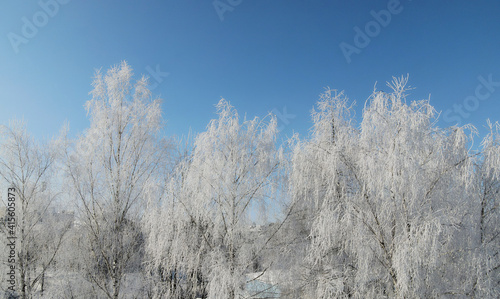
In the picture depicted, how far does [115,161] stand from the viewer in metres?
6.75

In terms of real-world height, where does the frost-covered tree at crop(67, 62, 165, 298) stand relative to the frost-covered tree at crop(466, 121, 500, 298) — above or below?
above

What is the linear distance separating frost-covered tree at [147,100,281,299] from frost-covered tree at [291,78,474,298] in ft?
5.39

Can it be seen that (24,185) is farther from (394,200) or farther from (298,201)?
(394,200)

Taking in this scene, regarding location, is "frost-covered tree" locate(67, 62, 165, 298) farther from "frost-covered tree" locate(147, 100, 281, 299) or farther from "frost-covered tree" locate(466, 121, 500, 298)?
"frost-covered tree" locate(466, 121, 500, 298)

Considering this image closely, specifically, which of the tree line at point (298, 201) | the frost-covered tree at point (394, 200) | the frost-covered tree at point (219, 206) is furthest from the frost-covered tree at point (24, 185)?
the frost-covered tree at point (394, 200)

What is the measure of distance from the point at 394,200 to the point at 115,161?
6724 mm

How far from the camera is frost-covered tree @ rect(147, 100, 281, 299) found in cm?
647

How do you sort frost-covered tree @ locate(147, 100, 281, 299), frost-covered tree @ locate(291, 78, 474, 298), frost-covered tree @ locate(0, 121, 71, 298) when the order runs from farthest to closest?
frost-covered tree @ locate(0, 121, 71, 298), frost-covered tree @ locate(147, 100, 281, 299), frost-covered tree @ locate(291, 78, 474, 298)

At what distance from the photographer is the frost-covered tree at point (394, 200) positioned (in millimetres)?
4992

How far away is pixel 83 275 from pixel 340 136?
670 inches

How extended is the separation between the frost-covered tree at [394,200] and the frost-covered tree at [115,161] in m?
4.86

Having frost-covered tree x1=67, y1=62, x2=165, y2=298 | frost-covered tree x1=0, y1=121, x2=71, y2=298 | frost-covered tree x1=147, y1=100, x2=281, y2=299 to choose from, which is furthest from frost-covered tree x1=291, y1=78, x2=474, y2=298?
frost-covered tree x1=0, y1=121, x2=71, y2=298

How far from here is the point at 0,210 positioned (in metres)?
9.34

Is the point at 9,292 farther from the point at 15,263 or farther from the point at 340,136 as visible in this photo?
the point at 340,136
